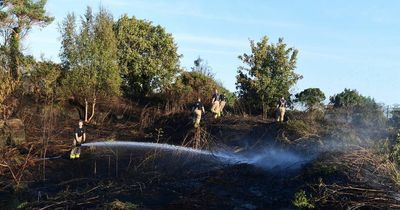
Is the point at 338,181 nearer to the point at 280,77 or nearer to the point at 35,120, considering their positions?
the point at 35,120

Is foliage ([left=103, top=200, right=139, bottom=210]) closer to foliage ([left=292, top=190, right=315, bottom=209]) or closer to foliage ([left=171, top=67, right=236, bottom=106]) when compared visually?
foliage ([left=292, top=190, right=315, bottom=209])

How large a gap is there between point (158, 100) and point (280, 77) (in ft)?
25.2

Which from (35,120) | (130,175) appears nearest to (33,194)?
(130,175)

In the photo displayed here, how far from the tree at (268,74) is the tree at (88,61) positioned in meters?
8.14

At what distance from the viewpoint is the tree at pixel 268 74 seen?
108 feet

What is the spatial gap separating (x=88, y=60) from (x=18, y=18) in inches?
191

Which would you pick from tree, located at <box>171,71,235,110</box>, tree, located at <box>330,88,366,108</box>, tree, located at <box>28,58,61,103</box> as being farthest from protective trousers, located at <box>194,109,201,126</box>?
tree, located at <box>330,88,366,108</box>

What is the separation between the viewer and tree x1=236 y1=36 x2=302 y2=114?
108 ft

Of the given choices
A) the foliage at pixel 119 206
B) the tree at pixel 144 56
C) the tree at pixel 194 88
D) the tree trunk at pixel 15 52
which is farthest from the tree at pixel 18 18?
the foliage at pixel 119 206

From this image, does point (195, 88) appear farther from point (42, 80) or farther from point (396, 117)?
point (396, 117)

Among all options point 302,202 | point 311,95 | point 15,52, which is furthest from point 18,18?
point 302,202

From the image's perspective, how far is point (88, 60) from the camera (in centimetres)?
3155

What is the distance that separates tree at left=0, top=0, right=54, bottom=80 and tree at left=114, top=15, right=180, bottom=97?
515 cm

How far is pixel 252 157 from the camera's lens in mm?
18766
